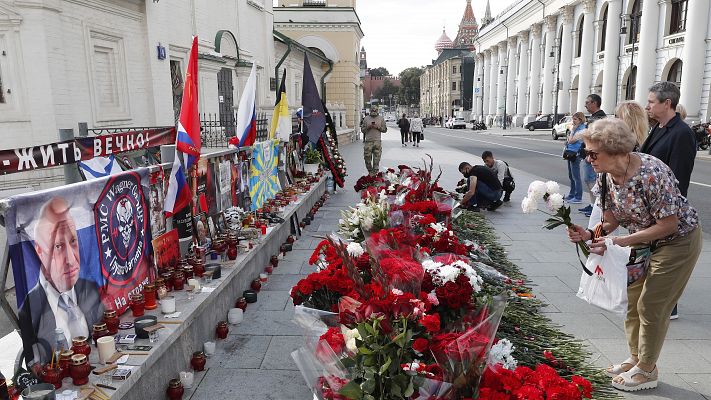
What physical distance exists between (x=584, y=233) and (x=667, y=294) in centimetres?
64

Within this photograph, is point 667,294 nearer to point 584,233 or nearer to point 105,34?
point 584,233

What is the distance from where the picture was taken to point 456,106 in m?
102

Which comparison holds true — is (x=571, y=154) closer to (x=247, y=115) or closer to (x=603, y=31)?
(x=247, y=115)

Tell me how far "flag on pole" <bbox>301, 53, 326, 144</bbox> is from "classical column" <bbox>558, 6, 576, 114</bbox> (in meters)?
42.8

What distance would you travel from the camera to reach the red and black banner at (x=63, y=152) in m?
3.48

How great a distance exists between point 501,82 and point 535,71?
560 inches

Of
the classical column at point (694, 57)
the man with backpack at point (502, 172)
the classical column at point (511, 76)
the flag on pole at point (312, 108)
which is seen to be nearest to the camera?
the man with backpack at point (502, 172)

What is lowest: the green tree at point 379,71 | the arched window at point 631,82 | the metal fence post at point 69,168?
the metal fence post at point 69,168

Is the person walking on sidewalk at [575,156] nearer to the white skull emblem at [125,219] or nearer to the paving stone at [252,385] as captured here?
the paving stone at [252,385]

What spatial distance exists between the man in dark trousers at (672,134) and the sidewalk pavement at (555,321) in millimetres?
1334

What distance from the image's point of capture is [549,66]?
51.4m

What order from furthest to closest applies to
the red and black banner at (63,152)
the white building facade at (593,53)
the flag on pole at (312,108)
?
the white building facade at (593,53)
the flag on pole at (312,108)
the red and black banner at (63,152)

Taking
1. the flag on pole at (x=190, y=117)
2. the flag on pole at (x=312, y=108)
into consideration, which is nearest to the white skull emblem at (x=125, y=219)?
the flag on pole at (x=190, y=117)

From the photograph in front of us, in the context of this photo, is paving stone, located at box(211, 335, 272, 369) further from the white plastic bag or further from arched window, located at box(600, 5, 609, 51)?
arched window, located at box(600, 5, 609, 51)
